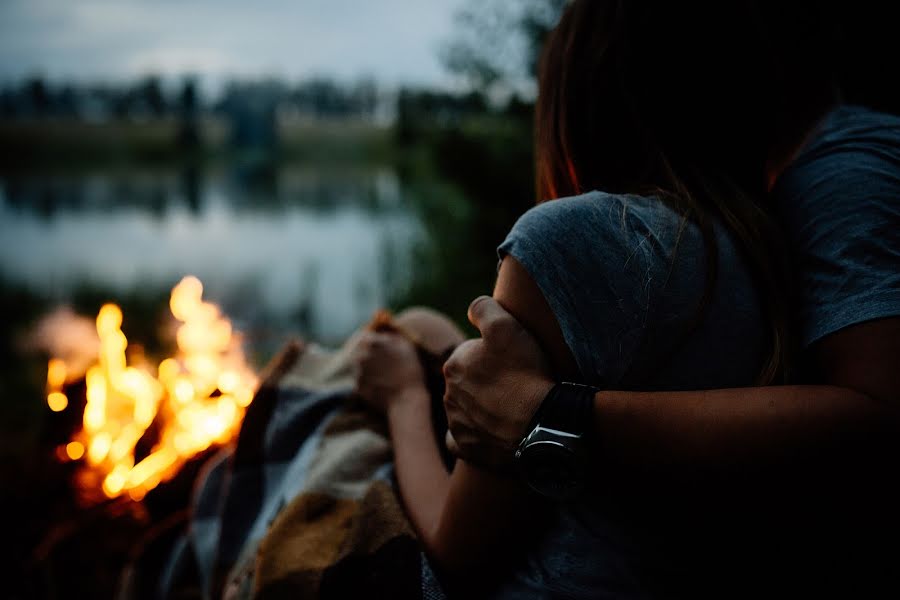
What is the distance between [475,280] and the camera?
6234 mm

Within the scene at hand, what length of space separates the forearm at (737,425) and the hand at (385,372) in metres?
0.82

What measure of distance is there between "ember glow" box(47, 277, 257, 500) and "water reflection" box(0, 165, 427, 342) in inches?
189

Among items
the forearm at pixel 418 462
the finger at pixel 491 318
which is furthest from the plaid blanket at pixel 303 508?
the finger at pixel 491 318

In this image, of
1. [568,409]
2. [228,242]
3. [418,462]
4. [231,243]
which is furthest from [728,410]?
[228,242]

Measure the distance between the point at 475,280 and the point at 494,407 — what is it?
518 cm

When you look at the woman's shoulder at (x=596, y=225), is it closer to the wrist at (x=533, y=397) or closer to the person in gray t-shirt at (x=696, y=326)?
the person in gray t-shirt at (x=696, y=326)

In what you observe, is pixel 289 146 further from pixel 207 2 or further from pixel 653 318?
pixel 653 318

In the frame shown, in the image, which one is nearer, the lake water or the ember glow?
the ember glow

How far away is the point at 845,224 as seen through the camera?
40.4 inches

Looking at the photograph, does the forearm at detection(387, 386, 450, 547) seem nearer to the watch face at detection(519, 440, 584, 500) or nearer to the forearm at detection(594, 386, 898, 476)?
the watch face at detection(519, 440, 584, 500)

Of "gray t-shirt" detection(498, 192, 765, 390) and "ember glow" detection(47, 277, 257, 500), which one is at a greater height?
"gray t-shirt" detection(498, 192, 765, 390)

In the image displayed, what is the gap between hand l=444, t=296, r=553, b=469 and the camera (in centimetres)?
104

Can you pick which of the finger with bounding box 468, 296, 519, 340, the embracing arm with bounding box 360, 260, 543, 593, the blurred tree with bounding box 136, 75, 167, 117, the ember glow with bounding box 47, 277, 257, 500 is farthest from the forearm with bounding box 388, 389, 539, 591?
the blurred tree with bounding box 136, 75, 167, 117

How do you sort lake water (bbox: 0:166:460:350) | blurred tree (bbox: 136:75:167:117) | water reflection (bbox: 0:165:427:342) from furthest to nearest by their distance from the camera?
1. blurred tree (bbox: 136:75:167:117)
2. water reflection (bbox: 0:165:427:342)
3. lake water (bbox: 0:166:460:350)
